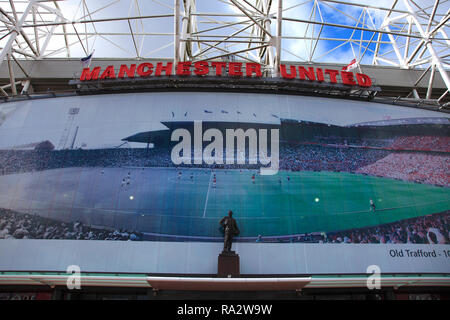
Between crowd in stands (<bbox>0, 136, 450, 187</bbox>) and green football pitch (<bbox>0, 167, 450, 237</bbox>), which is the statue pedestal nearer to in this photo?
green football pitch (<bbox>0, 167, 450, 237</bbox>)

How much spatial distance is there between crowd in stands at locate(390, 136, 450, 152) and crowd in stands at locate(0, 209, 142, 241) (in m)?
19.9

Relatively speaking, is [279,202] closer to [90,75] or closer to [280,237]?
[280,237]

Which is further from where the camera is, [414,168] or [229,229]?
[414,168]

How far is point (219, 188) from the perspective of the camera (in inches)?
634

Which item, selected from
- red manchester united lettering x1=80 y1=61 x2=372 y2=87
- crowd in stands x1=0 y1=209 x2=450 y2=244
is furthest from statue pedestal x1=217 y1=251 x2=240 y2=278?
red manchester united lettering x1=80 y1=61 x2=372 y2=87

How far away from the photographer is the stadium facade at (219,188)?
14.2m

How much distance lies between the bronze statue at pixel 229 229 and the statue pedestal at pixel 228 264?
284 mm

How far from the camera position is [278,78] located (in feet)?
61.4

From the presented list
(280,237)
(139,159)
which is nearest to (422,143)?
(280,237)

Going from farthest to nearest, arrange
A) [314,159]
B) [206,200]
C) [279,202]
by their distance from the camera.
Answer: [314,159], [279,202], [206,200]

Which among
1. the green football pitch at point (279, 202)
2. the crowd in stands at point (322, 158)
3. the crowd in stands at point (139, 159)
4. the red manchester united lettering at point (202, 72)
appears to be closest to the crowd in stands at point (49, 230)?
the green football pitch at point (279, 202)

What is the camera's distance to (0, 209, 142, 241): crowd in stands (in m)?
15.0

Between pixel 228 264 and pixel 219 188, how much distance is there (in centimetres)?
470

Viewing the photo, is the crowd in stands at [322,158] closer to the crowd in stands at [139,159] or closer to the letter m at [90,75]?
the crowd in stands at [139,159]
